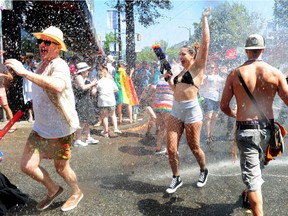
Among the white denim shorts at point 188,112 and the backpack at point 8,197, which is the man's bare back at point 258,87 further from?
the backpack at point 8,197

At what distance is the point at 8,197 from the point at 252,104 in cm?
257

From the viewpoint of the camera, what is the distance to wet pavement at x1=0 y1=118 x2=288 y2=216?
11.6 ft

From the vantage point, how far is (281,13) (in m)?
18.8

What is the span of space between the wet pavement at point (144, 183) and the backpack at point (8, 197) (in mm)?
74

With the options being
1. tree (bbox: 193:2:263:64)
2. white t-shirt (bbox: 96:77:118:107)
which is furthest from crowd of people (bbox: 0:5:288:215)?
tree (bbox: 193:2:263:64)

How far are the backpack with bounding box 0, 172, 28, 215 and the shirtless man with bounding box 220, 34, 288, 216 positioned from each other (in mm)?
2279

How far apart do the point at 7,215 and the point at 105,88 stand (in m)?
4.55

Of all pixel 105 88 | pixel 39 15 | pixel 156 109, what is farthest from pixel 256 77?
pixel 39 15

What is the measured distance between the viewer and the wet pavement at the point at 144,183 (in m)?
3.52

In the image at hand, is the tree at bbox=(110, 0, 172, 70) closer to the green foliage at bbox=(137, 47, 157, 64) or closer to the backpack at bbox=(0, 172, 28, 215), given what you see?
the green foliage at bbox=(137, 47, 157, 64)

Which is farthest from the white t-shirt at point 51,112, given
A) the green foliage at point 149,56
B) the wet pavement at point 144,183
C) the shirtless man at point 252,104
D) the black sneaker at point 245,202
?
the green foliage at point 149,56

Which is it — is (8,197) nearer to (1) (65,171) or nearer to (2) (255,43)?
(1) (65,171)

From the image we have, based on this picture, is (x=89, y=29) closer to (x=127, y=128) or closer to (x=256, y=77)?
(x=127, y=128)

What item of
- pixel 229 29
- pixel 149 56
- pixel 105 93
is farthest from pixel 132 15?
pixel 149 56
